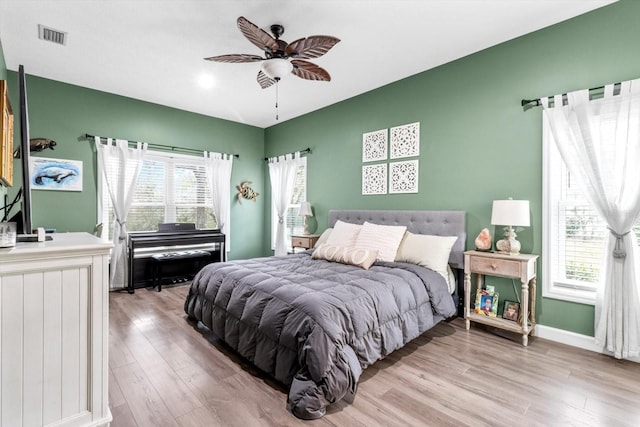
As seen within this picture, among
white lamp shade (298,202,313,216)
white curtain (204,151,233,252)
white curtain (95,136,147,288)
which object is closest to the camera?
white curtain (95,136,147,288)

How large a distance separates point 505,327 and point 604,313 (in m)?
0.70

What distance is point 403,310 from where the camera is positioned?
2428 millimetres

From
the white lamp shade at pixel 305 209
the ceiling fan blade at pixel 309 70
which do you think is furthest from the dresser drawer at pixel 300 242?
the ceiling fan blade at pixel 309 70

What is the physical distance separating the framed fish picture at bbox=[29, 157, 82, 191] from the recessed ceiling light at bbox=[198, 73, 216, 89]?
78.5 inches

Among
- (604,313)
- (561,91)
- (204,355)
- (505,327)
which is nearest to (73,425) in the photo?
(204,355)

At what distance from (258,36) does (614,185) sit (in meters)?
3.00

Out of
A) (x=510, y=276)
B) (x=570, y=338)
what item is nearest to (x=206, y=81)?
(x=510, y=276)

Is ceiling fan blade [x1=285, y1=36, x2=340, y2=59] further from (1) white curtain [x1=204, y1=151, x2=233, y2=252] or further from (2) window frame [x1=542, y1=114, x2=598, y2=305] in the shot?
(1) white curtain [x1=204, y1=151, x2=233, y2=252]

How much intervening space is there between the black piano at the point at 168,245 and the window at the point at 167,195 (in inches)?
10.8

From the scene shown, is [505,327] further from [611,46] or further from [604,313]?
[611,46]

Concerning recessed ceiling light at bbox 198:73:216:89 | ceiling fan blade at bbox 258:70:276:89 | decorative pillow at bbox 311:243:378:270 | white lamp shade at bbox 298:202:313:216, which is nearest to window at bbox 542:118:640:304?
decorative pillow at bbox 311:243:378:270

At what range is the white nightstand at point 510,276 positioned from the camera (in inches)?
104

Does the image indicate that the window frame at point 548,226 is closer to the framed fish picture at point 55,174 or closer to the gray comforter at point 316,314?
the gray comforter at point 316,314

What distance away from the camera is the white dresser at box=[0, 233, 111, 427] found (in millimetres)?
1289
